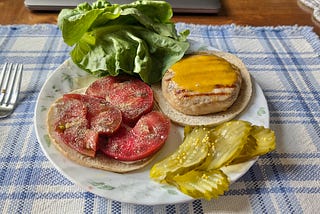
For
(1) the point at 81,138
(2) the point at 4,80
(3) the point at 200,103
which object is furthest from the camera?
(2) the point at 4,80

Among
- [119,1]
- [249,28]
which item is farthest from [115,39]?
[249,28]

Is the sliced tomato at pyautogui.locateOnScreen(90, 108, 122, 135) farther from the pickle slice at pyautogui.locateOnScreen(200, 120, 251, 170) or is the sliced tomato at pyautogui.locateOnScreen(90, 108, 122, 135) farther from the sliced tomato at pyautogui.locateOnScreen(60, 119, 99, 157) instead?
the pickle slice at pyautogui.locateOnScreen(200, 120, 251, 170)

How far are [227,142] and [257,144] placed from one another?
105 mm

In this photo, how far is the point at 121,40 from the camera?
150cm

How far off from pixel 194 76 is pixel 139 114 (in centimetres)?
25

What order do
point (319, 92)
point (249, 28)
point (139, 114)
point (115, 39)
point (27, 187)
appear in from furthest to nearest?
point (249, 28), point (319, 92), point (115, 39), point (139, 114), point (27, 187)

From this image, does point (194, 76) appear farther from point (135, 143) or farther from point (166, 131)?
point (135, 143)

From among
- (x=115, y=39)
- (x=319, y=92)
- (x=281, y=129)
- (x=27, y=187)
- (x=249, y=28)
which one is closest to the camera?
(x=27, y=187)

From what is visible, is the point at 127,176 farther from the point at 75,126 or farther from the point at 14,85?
the point at 14,85

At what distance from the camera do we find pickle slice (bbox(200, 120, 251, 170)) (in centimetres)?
110

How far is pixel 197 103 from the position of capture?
1.30 meters

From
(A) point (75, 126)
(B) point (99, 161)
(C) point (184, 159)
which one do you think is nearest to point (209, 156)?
(C) point (184, 159)

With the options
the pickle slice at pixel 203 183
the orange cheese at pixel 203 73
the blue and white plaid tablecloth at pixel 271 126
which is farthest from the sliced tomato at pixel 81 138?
the orange cheese at pixel 203 73

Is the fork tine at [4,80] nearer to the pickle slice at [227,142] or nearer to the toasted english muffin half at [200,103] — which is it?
the toasted english muffin half at [200,103]
